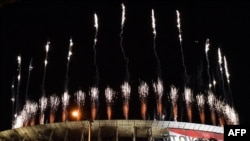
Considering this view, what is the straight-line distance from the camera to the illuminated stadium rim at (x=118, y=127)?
2068 inches

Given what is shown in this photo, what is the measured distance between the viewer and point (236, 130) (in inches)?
532

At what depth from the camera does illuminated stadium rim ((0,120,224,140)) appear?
52531 mm

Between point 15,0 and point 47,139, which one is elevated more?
point 15,0

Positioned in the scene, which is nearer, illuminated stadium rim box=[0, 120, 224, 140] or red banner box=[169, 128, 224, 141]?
red banner box=[169, 128, 224, 141]

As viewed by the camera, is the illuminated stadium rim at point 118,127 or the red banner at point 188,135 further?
the illuminated stadium rim at point 118,127

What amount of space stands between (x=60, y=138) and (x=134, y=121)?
12377 millimetres

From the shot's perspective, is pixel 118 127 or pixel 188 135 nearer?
pixel 188 135

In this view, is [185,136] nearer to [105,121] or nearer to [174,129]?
[174,129]

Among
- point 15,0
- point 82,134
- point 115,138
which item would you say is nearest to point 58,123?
point 82,134

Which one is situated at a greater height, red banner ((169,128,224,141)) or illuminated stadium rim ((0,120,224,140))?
illuminated stadium rim ((0,120,224,140))

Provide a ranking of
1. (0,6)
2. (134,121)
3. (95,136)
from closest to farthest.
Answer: (0,6) → (134,121) → (95,136)

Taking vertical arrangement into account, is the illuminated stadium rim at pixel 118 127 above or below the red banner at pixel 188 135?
above

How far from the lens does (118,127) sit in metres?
53.6

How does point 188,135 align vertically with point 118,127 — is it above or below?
below
